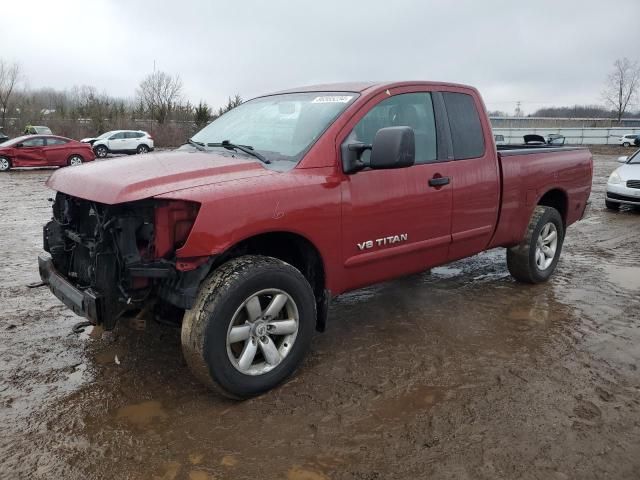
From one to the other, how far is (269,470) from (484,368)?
1.73 m

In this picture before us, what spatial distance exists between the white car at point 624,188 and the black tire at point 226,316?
9.42 m

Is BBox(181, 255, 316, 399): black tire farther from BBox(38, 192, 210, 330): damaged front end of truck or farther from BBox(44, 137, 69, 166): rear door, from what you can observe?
BBox(44, 137, 69, 166): rear door

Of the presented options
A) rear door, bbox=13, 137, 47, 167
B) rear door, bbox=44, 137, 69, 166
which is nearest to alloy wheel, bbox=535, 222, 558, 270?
rear door, bbox=44, 137, 69, 166

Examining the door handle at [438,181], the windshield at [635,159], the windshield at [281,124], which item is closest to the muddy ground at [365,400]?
the door handle at [438,181]

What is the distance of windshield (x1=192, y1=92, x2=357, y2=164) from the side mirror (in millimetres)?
261

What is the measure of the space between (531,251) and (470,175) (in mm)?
1400

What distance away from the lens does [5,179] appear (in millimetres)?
16469

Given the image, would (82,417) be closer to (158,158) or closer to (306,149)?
(158,158)

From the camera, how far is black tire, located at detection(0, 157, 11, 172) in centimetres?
1914

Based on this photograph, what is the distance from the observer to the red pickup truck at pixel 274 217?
290cm

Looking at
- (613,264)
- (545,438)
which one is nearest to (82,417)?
(545,438)

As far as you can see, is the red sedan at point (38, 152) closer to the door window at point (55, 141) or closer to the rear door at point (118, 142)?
the door window at point (55, 141)

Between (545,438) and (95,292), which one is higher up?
(95,292)

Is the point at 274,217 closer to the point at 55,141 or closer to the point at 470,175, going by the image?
the point at 470,175
